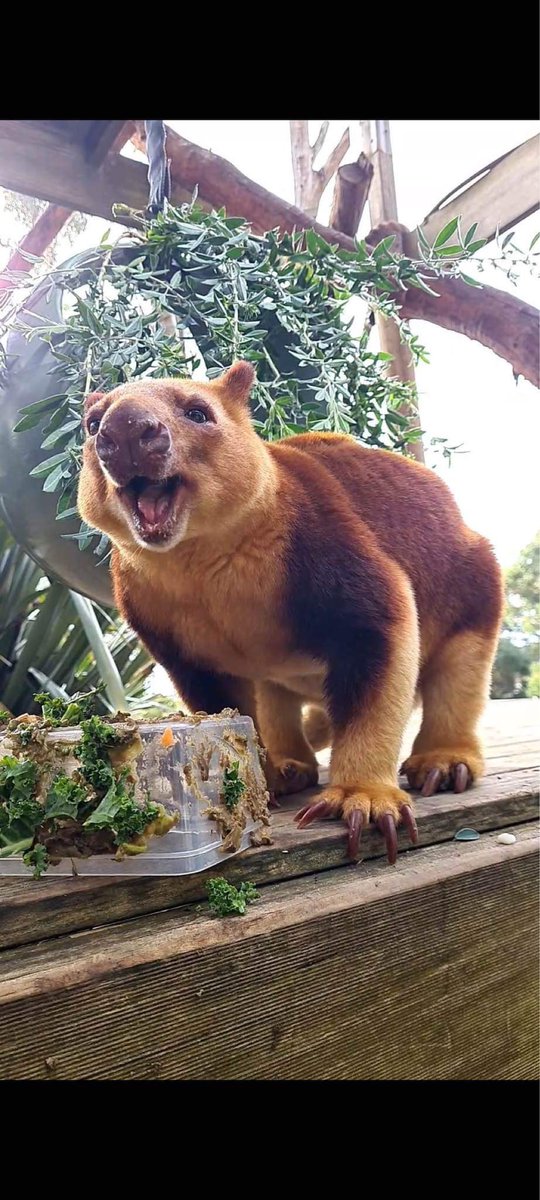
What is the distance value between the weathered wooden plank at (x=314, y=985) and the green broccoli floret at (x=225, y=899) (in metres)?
0.01

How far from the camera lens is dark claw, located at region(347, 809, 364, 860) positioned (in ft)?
3.02

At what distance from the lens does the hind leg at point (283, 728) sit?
1.42 metres

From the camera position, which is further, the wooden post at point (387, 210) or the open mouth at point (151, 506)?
the wooden post at point (387, 210)

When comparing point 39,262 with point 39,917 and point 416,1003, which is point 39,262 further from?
point 416,1003

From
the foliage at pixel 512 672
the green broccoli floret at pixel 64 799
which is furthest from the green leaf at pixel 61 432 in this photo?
the foliage at pixel 512 672

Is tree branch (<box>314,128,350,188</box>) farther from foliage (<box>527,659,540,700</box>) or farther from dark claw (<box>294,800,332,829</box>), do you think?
foliage (<box>527,659,540,700</box>)

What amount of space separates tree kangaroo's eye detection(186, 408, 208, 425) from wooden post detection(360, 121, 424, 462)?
87 cm

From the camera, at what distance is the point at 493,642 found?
1422 mm

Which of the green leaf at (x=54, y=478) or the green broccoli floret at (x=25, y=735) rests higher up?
the green leaf at (x=54, y=478)

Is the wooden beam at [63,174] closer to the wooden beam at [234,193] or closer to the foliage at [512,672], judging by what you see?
the wooden beam at [234,193]

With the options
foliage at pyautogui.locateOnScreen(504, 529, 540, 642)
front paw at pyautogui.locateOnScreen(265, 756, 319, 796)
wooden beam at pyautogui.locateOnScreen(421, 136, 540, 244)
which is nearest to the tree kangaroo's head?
front paw at pyautogui.locateOnScreen(265, 756, 319, 796)
